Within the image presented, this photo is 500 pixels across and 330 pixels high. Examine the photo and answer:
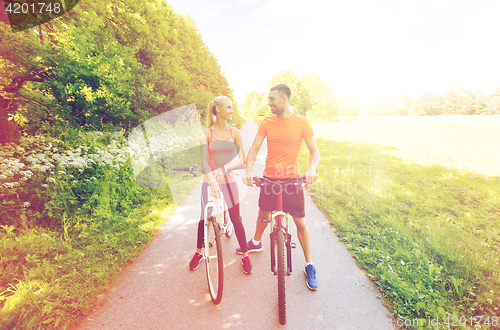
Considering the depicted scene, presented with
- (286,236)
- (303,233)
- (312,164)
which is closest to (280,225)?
(286,236)

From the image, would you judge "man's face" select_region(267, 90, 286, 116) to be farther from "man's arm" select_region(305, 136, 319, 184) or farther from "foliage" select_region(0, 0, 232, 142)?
"foliage" select_region(0, 0, 232, 142)

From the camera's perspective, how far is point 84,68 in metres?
4.84

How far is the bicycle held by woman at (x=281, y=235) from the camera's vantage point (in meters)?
2.32

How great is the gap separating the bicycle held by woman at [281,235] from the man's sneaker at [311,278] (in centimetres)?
52

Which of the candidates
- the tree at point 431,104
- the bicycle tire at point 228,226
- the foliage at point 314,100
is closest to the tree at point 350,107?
the tree at point 431,104

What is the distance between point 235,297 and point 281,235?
104 centimetres

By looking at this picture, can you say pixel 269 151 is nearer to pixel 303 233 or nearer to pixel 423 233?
pixel 303 233

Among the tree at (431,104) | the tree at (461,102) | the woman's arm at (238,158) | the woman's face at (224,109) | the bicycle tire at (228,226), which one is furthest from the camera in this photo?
the tree at (431,104)

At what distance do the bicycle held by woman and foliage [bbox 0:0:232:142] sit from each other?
4800mm

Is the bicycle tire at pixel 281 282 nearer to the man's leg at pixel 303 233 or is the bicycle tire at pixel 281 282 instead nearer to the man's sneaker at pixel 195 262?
the man's leg at pixel 303 233

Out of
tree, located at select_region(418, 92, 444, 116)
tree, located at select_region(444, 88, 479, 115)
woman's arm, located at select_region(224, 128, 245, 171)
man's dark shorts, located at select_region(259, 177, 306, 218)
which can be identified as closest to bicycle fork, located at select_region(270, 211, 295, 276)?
man's dark shorts, located at select_region(259, 177, 306, 218)

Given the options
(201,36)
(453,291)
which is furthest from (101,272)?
(201,36)

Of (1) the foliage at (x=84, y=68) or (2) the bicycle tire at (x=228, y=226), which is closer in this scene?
(2) the bicycle tire at (x=228, y=226)

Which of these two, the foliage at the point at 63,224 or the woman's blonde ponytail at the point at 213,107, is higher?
the woman's blonde ponytail at the point at 213,107
